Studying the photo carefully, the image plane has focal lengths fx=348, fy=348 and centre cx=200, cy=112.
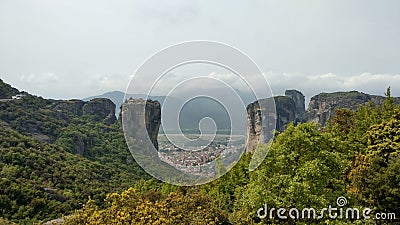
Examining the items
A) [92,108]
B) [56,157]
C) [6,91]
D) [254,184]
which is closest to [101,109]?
[92,108]

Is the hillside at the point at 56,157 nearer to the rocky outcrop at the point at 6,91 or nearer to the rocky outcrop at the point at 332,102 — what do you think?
the rocky outcrop at the point at 6,91

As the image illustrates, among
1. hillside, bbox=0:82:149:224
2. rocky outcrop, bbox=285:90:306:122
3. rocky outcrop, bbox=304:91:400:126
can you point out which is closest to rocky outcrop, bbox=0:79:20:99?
hillside, bbox=0:82:149:224

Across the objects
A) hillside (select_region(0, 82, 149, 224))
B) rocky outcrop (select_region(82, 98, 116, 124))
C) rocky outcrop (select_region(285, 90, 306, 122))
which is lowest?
hillside (select_region(0, 82, 149, 224))

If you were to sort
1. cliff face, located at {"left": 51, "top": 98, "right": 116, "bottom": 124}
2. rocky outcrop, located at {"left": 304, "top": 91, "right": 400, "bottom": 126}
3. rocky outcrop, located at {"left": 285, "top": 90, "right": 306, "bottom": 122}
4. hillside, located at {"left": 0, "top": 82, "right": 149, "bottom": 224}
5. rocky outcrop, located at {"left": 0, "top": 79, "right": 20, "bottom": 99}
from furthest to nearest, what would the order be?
rocky outcrop, located at {"left": 285, "top": 90, "right": 306, "bottom": 122}
cliff face, located at {"left": 51, "top": 98, "right": 116, "bottom": 124}
rocky outcrop, located at {"left": 304, "top": 91, "right": 400, "bottom": 126}
rocky outcrop, located at {"left": 0, "top": 79, "right": 20, "bottom": 99}
hillside, located at {"left": 0, "top": 82, "right": 149, "bottom": 224}

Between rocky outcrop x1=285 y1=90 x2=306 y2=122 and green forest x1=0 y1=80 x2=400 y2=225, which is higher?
rocky outcrop x1=285 y1=90 x2=306 y2=122

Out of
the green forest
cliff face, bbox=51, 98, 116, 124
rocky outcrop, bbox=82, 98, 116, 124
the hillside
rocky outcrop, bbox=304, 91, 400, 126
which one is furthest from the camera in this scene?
rocky outcrop, bbox=82, 98, 116, 124

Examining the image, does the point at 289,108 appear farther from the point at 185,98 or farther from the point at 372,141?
the point at 185,98

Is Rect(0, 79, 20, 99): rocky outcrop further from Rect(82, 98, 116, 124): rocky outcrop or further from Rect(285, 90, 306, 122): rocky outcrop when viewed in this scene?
Rect(285, 90, 306, 122): rocky outcrop

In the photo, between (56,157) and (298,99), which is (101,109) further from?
(298,99)
